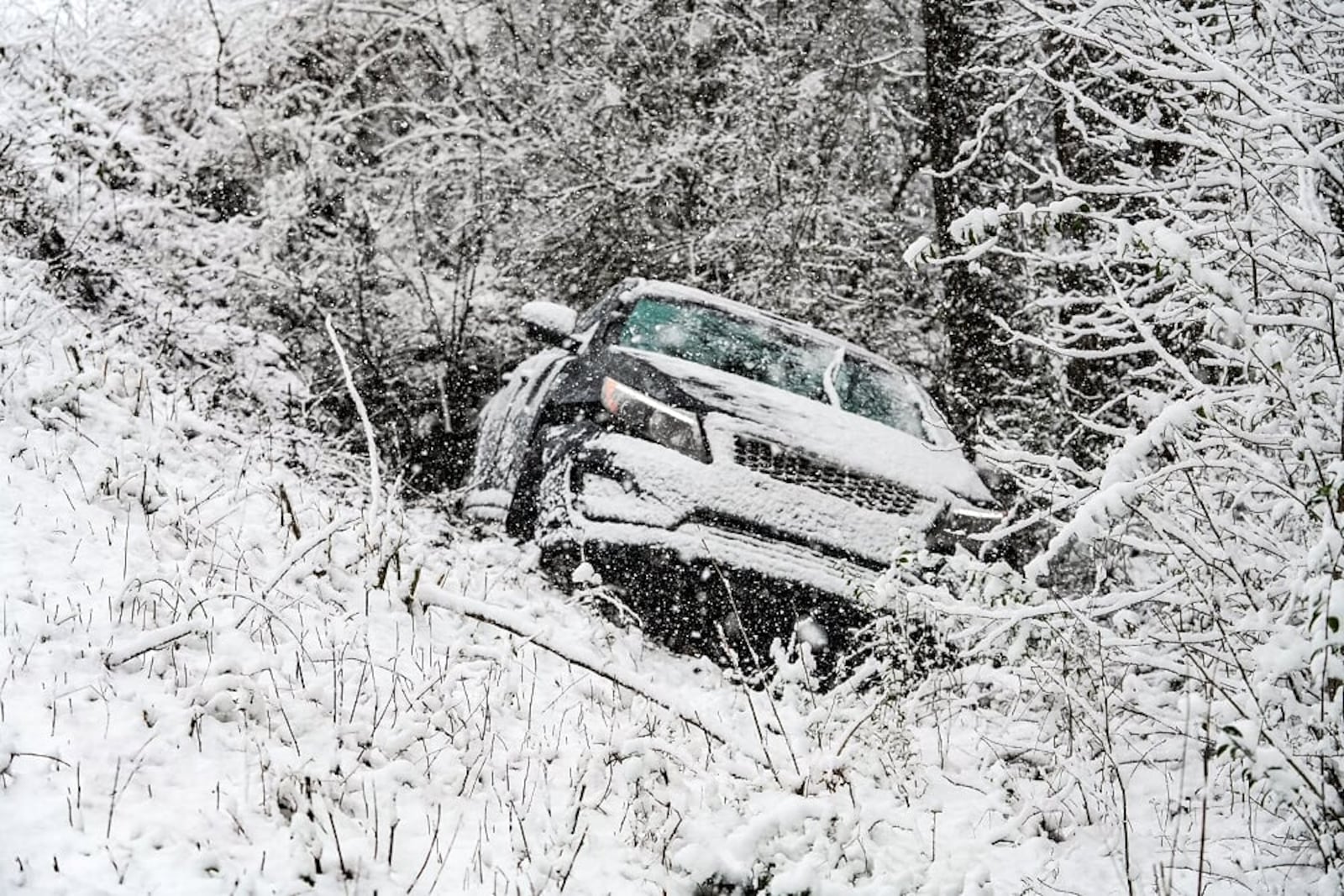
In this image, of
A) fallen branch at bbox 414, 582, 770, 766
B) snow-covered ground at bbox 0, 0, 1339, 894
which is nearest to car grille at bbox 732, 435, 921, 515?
snow-covered ground at bbox 0, 0, 1339, 894

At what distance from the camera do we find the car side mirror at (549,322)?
5.64m

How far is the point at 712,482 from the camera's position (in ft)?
14.6

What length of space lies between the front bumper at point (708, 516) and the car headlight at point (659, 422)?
6 cm

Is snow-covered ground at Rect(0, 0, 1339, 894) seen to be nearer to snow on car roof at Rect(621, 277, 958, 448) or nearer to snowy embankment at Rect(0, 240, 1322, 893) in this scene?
snowy embankment at Rect(0, 240, 1322, 893)

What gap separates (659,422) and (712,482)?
38 centimetres

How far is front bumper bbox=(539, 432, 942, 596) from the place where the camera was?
4.37 meters

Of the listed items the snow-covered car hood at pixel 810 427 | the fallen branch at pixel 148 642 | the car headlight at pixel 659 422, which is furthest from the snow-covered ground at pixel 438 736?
the snow-covered car hood at pixel 810 427

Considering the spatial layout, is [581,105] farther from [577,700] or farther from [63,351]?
[577,700]

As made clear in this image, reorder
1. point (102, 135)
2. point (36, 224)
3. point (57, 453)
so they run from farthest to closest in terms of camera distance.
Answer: point (102, 135) < point (36, 224) < point (57, 453)

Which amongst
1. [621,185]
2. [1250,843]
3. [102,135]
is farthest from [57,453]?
[621,185]

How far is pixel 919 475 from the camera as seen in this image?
509 centimetres

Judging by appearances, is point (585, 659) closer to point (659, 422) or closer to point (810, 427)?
point (659, 422)

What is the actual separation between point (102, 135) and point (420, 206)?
9.56 feet

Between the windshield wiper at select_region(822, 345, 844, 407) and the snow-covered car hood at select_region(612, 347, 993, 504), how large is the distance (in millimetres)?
332
